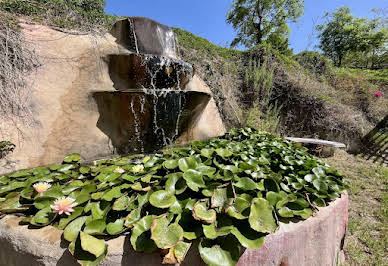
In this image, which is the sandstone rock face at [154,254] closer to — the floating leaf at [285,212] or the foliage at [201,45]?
the floating leaf at [285,212]

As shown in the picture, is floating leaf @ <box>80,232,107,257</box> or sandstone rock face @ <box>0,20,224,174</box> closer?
floating leaf @ <box>80,232,107,257</box>

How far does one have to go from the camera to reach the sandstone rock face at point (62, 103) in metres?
1.82

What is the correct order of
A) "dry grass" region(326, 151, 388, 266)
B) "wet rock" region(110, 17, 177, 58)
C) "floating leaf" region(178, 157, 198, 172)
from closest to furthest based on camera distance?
1. "floating leaf" region(178, 157, 198, 172)
2. "dry grass" region(326, 151, 388, 266)
3. "wet rock" region(110, 17, 177, 58)

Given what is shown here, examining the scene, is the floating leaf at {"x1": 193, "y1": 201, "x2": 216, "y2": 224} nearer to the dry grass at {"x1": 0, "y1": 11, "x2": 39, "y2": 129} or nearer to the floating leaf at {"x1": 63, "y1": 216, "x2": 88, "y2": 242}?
the floating leaf at {"x1": 63, "y1": 216, "x2": 88, "y2": 242}

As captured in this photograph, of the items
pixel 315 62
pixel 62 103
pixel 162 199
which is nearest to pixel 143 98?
pixel 62 103

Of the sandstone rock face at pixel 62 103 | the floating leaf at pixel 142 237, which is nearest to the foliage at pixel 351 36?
the sandstone rock face at pixel 62 103

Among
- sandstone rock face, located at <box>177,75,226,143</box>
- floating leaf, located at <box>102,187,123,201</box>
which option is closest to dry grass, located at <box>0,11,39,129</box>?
floating leaf, located at <box>102,187,123,201</box>

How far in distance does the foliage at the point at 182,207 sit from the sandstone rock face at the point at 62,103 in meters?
0.81

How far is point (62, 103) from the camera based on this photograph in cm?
205

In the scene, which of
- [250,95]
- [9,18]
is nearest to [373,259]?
[250,95]

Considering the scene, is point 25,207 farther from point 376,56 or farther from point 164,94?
point 376,56

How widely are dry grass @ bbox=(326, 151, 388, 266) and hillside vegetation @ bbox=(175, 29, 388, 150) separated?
178 centimetres

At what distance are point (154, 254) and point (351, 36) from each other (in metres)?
27.9

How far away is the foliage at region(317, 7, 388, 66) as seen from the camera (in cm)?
1764
